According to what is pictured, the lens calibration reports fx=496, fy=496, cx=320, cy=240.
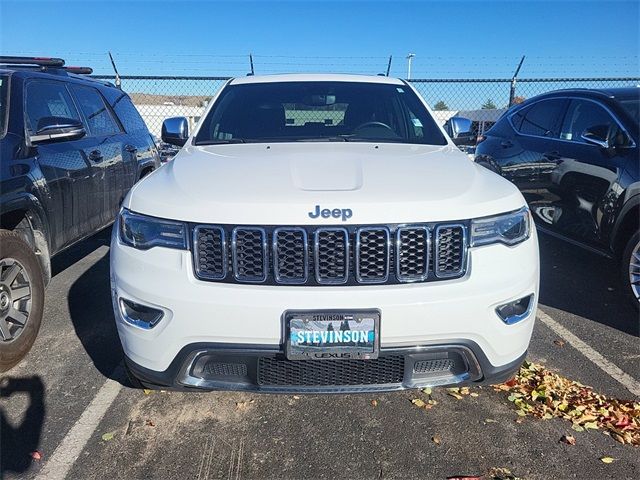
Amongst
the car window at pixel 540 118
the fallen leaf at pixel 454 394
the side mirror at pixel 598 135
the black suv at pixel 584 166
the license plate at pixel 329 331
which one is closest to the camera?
the license plate at pixel 329 331

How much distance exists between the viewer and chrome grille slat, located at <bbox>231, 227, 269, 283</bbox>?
7.20ft

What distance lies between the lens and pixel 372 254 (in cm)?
221

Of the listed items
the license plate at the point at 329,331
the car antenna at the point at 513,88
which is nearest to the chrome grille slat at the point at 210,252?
the license plate at the point at 329,331

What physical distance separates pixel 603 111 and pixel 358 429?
12.1ft

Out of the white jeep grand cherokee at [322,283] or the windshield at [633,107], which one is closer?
the white jeep grand cherokee at [322,283]

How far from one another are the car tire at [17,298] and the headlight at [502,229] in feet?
8.83

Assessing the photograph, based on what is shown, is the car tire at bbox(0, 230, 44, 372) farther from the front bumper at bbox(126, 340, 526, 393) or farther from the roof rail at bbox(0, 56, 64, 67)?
the roof rail at bbox(0, 56, 64, 67)

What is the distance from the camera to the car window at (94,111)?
4661mm

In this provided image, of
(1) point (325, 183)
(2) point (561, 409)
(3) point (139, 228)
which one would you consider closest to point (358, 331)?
(1) point (325, 183)

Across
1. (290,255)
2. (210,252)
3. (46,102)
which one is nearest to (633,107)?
(290,255)

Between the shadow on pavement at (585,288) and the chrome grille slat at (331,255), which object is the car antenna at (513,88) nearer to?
the shadow on pavement at (585,288)

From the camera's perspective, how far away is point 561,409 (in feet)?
9.11

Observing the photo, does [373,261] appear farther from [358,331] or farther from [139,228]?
[139,228]

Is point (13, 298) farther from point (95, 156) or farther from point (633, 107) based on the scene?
point (633, 107)
